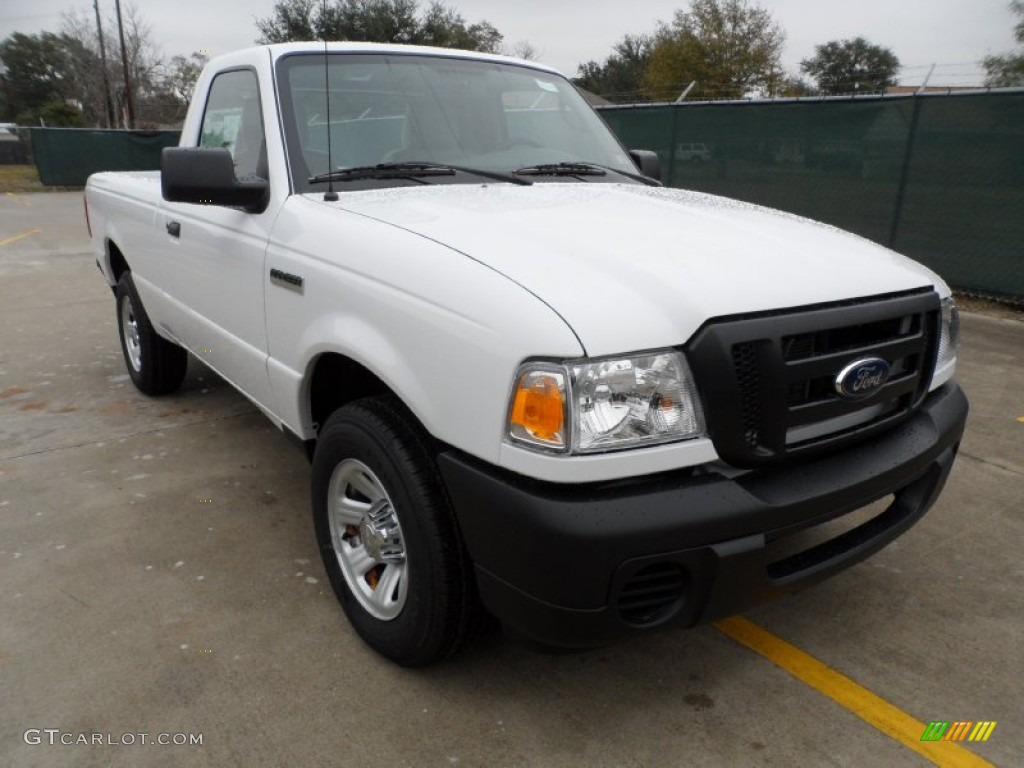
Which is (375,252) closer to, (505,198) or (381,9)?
(505,198)

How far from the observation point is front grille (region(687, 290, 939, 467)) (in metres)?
1.88

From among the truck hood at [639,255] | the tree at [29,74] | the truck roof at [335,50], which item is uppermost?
the tree at [29,74]

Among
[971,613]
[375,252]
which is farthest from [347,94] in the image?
[971,613]

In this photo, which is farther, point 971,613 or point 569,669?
point 971,613

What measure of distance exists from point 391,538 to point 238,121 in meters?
2.04

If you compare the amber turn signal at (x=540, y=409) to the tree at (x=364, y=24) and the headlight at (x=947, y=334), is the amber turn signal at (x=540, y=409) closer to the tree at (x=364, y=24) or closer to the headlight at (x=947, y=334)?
the headlight at (x=947, y=334)

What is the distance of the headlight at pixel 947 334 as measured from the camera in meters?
2.57

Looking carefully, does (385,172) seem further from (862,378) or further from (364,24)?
(364,24)

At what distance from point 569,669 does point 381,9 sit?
111 feet

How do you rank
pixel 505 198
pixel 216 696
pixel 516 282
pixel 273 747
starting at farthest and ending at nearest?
pixel 505 198
pixel 216 696
pixel 273 747
pixel 516 282

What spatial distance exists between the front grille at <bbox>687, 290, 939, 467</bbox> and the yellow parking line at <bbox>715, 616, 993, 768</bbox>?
83 centimetres

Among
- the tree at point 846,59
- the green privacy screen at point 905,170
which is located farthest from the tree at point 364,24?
the tree at point 846,59

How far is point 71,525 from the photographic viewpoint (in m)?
3.41

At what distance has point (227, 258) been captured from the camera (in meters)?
3.15
